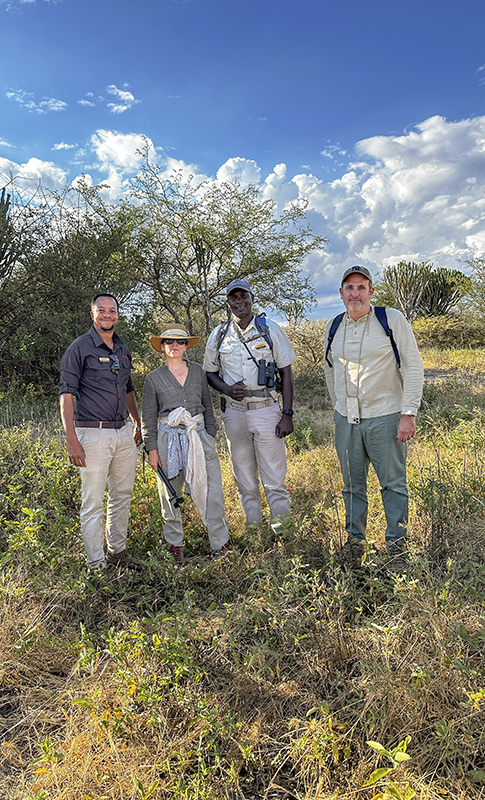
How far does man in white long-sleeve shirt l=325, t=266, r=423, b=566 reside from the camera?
11.5ft

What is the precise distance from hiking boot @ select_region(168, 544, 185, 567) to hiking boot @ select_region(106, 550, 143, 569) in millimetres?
285

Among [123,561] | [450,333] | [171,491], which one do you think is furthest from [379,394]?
[450,333]

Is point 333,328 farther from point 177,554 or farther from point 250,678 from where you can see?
point 250,678

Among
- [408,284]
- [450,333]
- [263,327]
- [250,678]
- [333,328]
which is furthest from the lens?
[408,284]

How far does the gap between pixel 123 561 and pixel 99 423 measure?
46.0 inches

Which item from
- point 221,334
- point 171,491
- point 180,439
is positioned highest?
point 221,334

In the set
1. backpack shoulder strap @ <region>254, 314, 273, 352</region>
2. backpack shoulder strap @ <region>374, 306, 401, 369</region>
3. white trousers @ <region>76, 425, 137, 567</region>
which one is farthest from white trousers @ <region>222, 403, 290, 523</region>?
backpack shoulder strap @ <region>374, 306, 401, 369</region>

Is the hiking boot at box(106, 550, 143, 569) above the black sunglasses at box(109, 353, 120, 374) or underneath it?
underneath

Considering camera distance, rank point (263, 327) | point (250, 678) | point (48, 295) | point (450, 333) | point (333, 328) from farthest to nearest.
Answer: point (450, 333), point (48, 295), point (263, 327), point (333, 328), point (250, 678)

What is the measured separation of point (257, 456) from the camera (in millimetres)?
4219

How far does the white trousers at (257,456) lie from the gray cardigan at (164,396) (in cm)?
37

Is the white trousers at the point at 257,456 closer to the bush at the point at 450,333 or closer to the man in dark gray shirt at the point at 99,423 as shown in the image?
the man in dark gray shirt at the point at 99,423

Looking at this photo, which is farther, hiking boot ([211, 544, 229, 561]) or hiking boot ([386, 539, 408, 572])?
hiking boot ([211, 544, 229, 561])

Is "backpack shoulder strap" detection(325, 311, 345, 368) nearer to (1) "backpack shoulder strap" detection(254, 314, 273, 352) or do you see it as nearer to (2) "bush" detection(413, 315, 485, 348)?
(1) "backpack shoulder strap" detection(254, 314, 273, 352)
